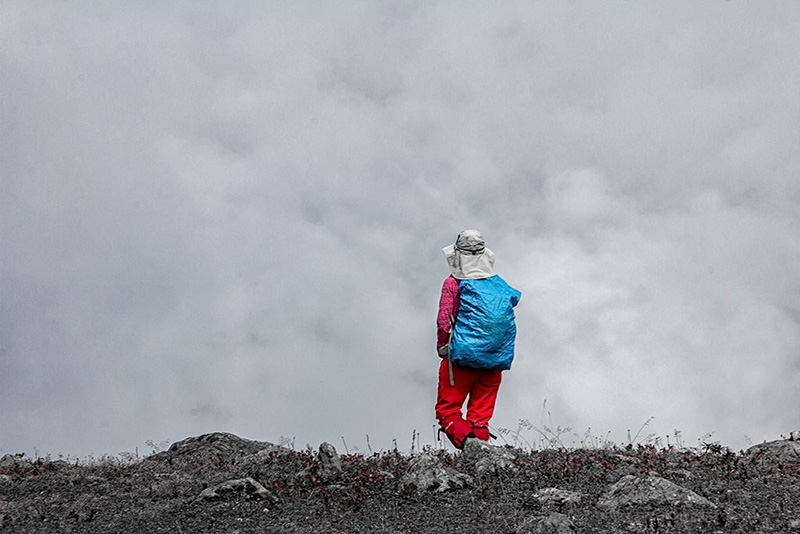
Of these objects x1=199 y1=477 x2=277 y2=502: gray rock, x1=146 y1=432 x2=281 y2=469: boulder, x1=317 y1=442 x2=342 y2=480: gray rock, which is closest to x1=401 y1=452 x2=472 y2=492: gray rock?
x1=317 y1=442 x2=342 y2=480: gray rock

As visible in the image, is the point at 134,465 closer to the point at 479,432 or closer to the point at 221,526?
the point at 221,526

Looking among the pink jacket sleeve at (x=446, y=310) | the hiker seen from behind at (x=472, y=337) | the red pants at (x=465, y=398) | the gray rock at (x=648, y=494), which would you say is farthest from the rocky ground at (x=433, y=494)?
the pink jacket sleeve at (x=446, y=310)

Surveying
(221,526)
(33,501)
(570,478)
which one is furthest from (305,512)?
(33,501)

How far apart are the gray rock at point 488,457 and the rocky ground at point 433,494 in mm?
20

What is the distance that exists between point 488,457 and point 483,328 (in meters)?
2.53

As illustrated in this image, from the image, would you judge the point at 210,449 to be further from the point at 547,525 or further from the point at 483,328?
the point at 547,525

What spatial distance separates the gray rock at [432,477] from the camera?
7121 mm

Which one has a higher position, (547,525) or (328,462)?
(328,462)

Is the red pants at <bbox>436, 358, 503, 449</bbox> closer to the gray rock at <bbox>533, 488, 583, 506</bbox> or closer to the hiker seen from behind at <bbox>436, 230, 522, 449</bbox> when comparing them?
the hiker seen from behind at <bbox>436, 230, 522, 449</bbox>

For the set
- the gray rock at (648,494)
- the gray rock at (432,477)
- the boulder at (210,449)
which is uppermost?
the boulder at (210,449)

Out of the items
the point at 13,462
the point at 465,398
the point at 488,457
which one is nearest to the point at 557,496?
the point at 488,457

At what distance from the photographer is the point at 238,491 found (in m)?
7.30

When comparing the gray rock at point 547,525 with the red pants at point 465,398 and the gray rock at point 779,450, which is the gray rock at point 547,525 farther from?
the red pants at point 465,398

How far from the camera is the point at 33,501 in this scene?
308 inches
